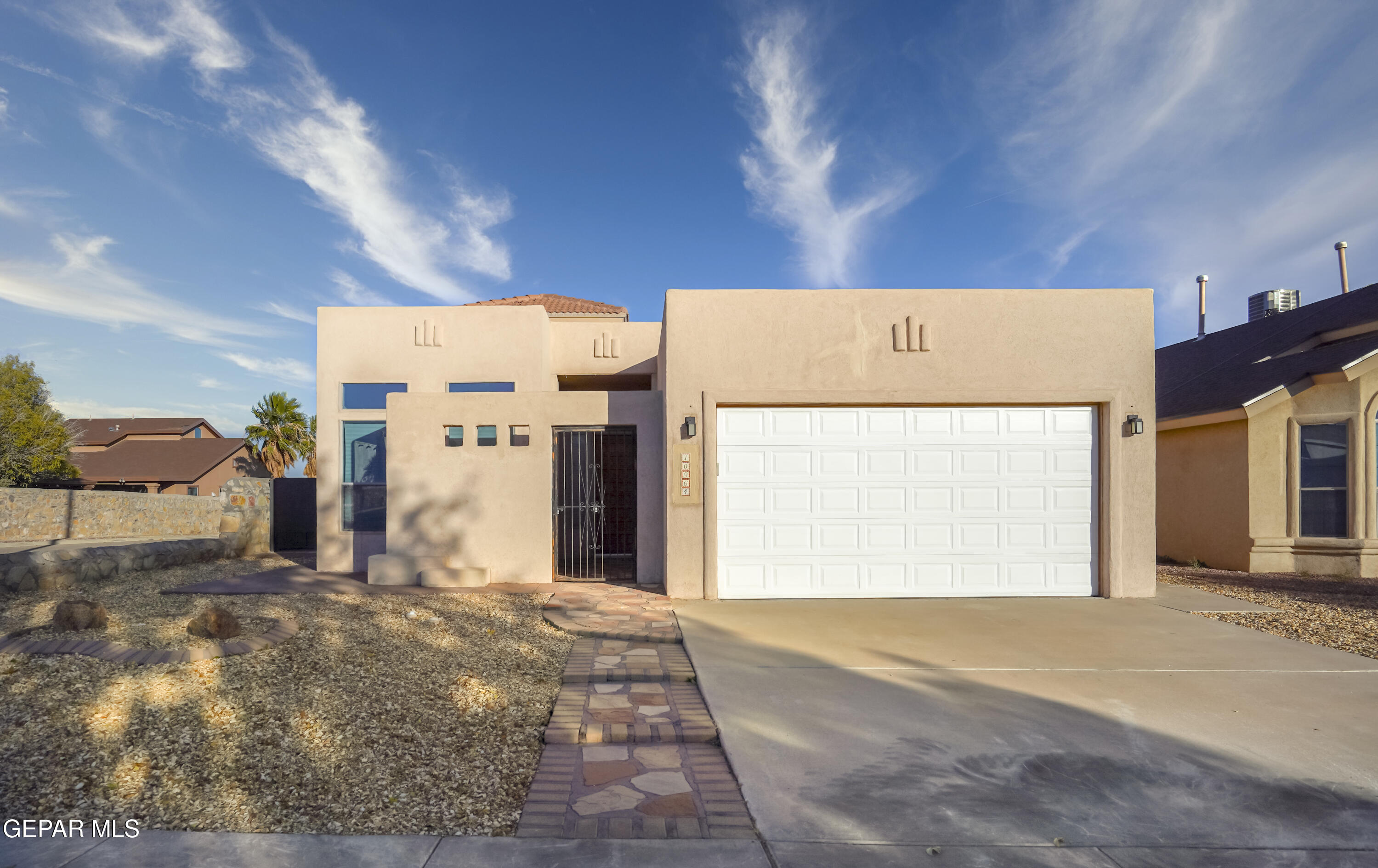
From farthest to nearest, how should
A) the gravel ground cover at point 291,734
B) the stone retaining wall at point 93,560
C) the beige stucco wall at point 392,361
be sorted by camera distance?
1. the beige stucco wall at point 392,361
2. the stone retaining wall at point 93,560
3. the gravel ground cover at point 291,734

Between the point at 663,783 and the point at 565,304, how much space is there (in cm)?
1186

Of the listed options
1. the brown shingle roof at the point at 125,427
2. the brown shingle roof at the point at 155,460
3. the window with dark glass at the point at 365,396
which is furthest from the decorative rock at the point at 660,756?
the brown shingle roof at the point at 125,427

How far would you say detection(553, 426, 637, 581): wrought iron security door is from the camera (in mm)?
8883

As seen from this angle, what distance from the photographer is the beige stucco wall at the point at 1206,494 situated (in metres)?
10.2

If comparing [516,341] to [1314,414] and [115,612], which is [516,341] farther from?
[1314,414]

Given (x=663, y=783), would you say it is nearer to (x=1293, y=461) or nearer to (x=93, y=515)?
(x=1293, y=461)

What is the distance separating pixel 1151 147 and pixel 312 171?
14490mm

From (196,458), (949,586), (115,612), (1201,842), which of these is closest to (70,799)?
(115,612)

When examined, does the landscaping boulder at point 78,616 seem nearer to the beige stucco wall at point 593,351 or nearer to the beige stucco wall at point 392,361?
the beige stucco wall at point 392,361

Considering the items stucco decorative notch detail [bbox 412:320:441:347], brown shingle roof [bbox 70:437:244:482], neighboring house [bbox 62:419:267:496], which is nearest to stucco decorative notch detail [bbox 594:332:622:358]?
stucco decorative notch detail [bbox 412:320:441:347]

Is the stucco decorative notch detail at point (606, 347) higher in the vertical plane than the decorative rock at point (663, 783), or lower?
higher

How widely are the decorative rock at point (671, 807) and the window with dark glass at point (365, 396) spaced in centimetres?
909

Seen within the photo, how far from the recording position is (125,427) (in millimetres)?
35156

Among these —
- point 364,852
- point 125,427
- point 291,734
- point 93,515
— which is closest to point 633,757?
point 364,852
